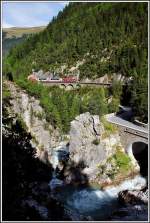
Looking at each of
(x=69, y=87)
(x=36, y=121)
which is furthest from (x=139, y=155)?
(x=69, y=87)

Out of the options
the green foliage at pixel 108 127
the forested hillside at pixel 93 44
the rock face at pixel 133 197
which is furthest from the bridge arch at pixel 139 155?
the forested hillside at pixel 93 44

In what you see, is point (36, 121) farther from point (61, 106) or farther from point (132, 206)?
point (132, 206)

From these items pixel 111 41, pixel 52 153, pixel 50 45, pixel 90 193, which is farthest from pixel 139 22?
pixel 90 193

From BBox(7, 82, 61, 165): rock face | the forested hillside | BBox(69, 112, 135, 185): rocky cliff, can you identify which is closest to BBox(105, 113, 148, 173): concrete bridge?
BBox(69, 112, 135, 185): rocky cliff

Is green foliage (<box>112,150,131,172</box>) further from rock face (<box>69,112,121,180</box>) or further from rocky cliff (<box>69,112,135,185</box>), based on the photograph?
rock face (<box>69,112,121,180</box>)

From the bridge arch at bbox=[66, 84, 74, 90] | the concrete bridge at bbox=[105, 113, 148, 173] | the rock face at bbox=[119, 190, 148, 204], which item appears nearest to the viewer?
the rock face at bbox=[119, 190, 148, 204]
